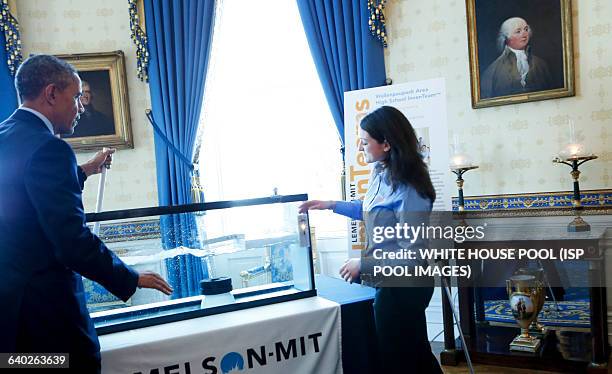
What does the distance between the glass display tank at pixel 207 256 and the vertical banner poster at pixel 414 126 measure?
5.71 ft

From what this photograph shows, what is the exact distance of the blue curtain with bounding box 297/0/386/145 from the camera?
181 inches

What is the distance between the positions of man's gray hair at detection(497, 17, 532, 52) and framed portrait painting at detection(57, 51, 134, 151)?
3485mm

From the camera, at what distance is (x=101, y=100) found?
496cm

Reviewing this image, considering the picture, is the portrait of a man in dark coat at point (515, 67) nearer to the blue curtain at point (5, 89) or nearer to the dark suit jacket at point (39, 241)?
the dark suit jacket at point (39, 241)

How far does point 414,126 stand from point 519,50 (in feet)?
3.51

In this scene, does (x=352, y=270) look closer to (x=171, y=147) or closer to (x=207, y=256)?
(x=207, y=256)

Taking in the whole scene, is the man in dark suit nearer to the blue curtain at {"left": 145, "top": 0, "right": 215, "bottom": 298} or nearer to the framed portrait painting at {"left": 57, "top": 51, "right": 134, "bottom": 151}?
the blue curtain at {"left": 145, "top": 0, "right": 215, "bottom": 298}

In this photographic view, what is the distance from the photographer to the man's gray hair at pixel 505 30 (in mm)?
4168

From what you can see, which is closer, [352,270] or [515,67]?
[352,270]

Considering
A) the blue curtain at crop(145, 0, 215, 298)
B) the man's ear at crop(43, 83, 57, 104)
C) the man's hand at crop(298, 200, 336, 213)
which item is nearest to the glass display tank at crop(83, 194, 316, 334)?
the man's hand at crop(298, 200, 336, 213)

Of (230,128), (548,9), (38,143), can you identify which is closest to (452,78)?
(548,9)

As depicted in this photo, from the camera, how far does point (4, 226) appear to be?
1.71 meters

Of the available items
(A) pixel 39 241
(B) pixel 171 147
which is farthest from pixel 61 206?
(B) pixel 171 147

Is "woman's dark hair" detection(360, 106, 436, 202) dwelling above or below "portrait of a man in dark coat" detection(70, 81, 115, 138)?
below
